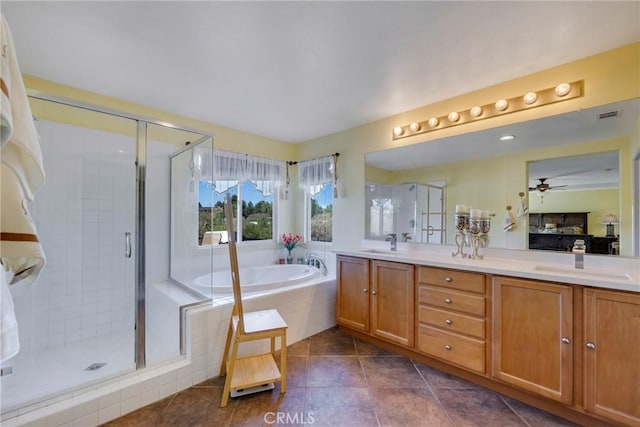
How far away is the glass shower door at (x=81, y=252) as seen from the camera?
86.4 inches

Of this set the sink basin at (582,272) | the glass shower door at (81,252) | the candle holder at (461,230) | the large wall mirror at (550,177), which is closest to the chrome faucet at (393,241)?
the large wall mirror at (550,177)

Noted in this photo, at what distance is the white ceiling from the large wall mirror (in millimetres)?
469

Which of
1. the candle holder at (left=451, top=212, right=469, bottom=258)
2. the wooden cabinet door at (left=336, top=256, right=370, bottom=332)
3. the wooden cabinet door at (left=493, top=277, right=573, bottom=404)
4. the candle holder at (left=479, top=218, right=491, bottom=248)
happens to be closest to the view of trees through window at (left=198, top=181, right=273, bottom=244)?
the wooden cabinet door at (left=336, top=256, right=370, bottom=332)

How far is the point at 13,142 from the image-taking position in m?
0.77

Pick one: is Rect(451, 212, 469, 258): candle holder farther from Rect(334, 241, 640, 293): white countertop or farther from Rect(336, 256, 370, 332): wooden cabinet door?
Rect(336, 256, 370, 332): wooden cabinet door

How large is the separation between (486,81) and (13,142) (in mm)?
2868

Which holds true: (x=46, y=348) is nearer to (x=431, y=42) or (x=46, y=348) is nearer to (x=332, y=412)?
(x=332, y=412)

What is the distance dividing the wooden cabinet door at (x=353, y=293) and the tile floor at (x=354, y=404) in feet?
1.61

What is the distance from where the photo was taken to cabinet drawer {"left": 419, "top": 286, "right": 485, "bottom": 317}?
1.96 m

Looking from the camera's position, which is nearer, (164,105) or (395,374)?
(395,374)

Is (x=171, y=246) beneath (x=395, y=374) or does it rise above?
above

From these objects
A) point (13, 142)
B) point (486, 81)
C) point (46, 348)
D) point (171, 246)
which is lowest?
point (46, 348)

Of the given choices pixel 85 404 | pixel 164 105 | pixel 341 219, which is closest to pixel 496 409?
pixel 341 219

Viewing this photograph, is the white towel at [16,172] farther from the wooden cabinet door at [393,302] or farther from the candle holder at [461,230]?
the candle holder at [461,230]
